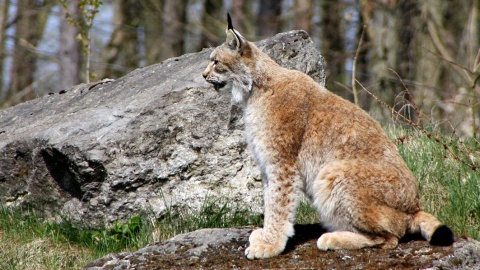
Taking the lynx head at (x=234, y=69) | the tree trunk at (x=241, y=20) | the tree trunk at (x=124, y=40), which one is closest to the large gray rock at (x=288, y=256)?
the lynx head at (x=234, y=69)

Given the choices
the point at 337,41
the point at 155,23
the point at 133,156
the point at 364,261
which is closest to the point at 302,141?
the point at 364,261

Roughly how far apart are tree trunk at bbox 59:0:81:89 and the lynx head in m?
8.33

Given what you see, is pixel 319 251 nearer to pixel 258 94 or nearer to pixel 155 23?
pixel 258 94

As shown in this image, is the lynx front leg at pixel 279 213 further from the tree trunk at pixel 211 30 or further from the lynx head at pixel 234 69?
the tree trunk at pixel 211 30

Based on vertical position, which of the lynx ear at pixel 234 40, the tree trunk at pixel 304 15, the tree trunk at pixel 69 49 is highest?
the tree trunk at pixel 304 15

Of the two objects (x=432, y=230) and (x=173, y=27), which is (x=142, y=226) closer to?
(x=432, y=230)

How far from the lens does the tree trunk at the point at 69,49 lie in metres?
12.6

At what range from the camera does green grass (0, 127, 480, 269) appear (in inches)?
189

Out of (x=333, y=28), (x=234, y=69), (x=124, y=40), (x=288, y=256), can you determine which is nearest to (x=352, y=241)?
(x=288, y=256)

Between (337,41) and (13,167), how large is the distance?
1267cm

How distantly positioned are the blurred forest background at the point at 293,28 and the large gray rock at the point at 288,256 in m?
4.10

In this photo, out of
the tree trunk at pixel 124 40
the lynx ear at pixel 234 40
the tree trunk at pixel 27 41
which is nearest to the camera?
the lynx ear at pixel 234 40

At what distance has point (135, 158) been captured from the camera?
516 cm

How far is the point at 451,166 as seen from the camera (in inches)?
230
